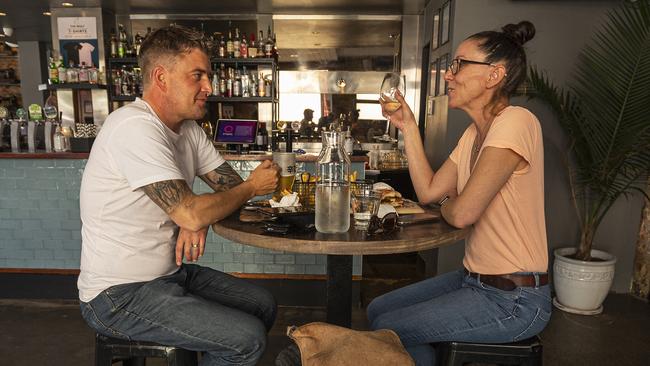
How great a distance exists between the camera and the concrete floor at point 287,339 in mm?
2639

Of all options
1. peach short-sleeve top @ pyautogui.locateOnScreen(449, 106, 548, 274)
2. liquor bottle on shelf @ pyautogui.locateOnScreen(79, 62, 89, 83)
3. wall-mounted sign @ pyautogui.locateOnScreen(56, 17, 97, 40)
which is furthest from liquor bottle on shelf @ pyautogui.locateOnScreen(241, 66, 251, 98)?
peach short-sleeve top @ pyautogui.locateOnScreen(449, 106, 548, 274)

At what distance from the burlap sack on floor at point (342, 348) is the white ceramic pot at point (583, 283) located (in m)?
2.57

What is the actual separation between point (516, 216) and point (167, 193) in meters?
1.13

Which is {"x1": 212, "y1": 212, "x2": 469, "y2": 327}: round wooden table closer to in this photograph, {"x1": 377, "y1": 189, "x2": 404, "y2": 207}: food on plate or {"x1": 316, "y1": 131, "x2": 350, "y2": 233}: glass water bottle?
{"x1": 316, "y1": 131, "x2": 350, "y2": 233}: glass water bottle

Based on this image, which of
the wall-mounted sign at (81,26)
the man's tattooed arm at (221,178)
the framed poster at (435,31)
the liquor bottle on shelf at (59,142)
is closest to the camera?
the man's tattooed arm at (221,178)

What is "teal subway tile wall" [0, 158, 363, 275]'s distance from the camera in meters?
3.38

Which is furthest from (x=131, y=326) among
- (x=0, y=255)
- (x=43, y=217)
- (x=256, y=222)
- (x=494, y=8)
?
(x=494, y=8)

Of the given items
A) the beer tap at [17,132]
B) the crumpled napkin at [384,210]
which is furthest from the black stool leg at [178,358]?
the beer tap at [17,132]

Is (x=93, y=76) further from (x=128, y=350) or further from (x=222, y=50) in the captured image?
(x=128, y=350)

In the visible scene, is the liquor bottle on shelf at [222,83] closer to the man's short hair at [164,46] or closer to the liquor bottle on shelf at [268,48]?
the liquor bottle on shelf at [268,48]

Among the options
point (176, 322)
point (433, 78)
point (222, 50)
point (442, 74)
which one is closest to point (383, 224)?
point (176, 322)

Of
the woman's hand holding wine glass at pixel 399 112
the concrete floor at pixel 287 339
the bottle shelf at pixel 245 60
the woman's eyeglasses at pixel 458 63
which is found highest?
the bottle shelf at pixel 245 60

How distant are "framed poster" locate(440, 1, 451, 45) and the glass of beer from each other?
109 inches

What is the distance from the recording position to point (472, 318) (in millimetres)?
1381
